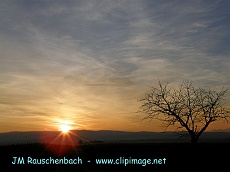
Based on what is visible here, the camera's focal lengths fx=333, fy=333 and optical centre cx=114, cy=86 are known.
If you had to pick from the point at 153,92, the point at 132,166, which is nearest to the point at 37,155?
the point at 132,166

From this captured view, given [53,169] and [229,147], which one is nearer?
[53,169]

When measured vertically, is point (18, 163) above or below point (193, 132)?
below

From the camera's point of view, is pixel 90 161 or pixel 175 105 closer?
pixel 90 161

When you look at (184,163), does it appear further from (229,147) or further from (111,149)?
(111,149)

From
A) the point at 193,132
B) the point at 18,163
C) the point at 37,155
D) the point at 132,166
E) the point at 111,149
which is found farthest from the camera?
the point at 193,132

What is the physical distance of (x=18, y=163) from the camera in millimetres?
26344

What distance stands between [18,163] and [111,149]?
9271mm

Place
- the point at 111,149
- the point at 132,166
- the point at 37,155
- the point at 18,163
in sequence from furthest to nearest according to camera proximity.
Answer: the point at 111,149, the point at 132,166, the point at 37,155, the point at 18,163

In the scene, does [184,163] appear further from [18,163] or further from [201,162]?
[18,163]

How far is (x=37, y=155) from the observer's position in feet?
92.0

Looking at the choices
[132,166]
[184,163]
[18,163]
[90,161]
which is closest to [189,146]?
[184,163]

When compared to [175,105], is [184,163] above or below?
below

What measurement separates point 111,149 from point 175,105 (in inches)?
323

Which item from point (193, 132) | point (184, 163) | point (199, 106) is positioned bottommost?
point (184, 163)
